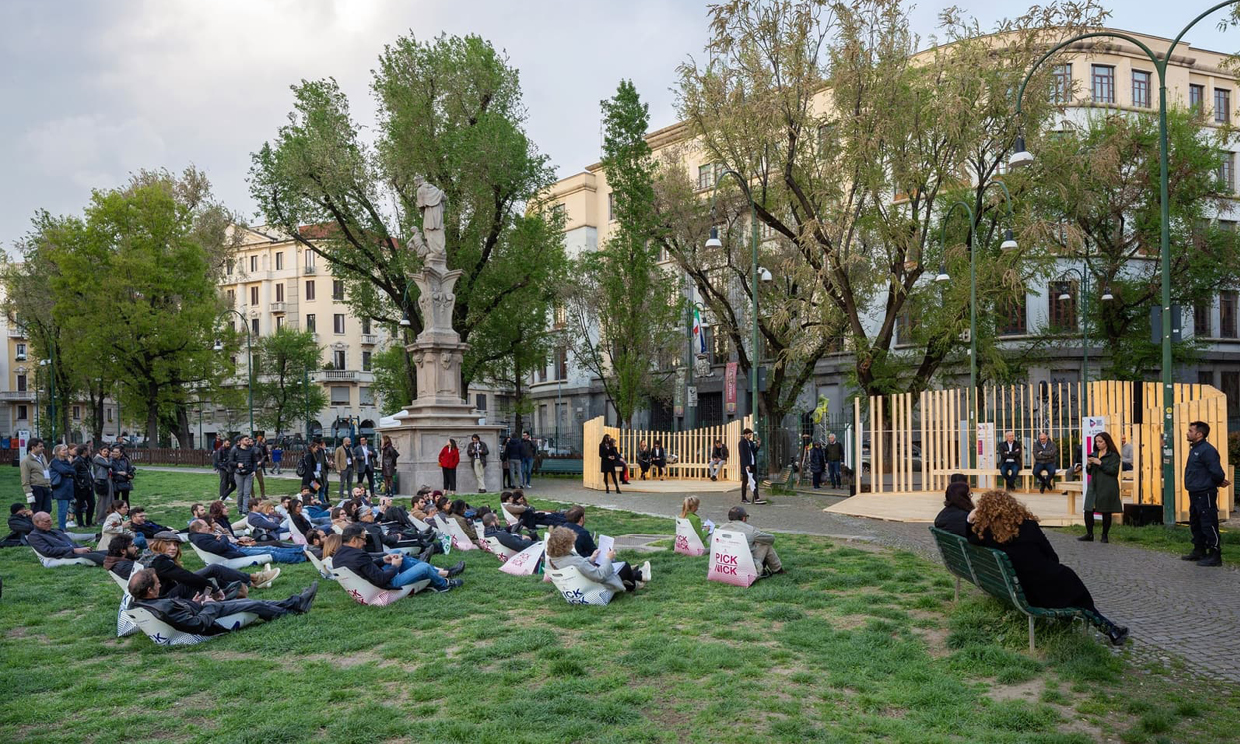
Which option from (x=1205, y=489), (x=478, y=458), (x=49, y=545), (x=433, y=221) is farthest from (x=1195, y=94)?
(x=49, y=545)

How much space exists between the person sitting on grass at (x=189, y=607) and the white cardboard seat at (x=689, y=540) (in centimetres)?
540

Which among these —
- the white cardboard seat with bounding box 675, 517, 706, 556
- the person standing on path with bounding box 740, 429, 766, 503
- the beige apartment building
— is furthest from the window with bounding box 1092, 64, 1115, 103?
the white cardboard seat with bounding box 675, 517, 706, 556

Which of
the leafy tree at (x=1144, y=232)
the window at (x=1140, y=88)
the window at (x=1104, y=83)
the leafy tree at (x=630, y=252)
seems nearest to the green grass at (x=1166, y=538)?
the leafy tree at (x=1144, y=232)

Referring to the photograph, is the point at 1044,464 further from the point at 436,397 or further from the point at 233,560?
the point at 233,560

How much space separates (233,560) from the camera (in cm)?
1273

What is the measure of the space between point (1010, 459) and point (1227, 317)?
34.6 metres

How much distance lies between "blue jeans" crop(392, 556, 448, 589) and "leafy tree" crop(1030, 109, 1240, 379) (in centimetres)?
2677

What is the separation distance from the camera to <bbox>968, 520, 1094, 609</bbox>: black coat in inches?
288

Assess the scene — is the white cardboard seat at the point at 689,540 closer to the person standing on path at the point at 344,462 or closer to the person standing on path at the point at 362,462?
the person standing on path at the point at 344,462

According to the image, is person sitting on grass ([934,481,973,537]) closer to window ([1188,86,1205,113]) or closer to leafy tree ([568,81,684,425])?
leafy tree ([568,81,684,425])

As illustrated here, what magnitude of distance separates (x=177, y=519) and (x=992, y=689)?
18119 mm

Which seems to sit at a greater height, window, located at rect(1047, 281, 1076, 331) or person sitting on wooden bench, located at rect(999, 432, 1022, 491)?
window, located at rect(1047, 281, 1076, 331)

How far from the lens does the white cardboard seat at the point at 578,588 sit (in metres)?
9.76

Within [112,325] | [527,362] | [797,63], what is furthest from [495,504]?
[112,325]
